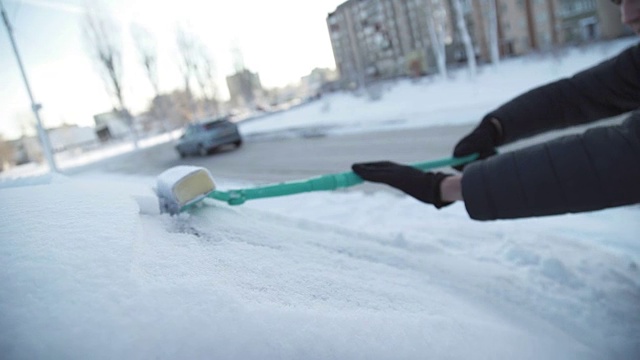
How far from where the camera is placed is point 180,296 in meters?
0.70

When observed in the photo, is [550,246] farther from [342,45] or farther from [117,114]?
[342,45]

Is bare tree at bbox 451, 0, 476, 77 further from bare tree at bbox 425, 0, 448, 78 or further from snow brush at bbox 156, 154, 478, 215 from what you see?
snow brush at bbox 156, 154, 478, 215

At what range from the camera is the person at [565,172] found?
0.96 meters

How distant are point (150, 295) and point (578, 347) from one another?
970 millimetres

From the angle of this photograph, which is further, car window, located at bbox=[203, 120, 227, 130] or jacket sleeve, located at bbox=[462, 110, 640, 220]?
car window, located at bbox=[203, 120, 227, 130]

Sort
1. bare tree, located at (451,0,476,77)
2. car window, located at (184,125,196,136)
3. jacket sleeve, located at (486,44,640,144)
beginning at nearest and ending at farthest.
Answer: jacket sleeve, located at (486,44,640,144) < car window, located at (184,125,196,136) < bare tree, located at (451,0,476,77)

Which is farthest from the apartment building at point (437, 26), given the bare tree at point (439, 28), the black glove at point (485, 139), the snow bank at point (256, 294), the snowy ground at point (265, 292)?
the snow bank at point (256, 294)

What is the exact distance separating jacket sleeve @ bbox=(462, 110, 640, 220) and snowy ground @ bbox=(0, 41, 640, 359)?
322 mm

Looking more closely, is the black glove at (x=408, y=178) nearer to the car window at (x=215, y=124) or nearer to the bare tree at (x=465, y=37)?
the car window at (x=215, y=124)

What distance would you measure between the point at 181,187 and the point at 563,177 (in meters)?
1.23

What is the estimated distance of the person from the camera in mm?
962

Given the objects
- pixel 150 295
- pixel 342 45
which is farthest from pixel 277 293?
pixel 342 45

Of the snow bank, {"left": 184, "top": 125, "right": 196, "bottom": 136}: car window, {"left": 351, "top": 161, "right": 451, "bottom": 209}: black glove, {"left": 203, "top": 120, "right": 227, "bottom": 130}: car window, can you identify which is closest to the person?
{"left": 351, "top": 161, "right": 451, "bottom": 209}: black glove

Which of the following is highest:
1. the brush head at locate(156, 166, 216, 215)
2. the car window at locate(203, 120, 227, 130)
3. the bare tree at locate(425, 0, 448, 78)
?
the bare tree at locate(425, 0, 448, 78)
